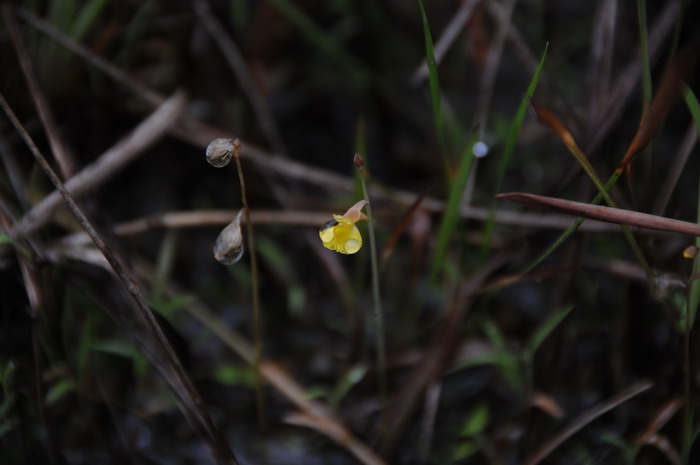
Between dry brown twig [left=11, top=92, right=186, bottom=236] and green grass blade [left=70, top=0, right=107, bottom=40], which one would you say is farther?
green grass blade [left=70, top=0, right=107, bottom=40]

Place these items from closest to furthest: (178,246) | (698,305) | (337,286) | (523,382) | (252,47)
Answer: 1. (698,305)
2. (523,382)
3. (337,286)
4. (178,246)
5. (252,47)

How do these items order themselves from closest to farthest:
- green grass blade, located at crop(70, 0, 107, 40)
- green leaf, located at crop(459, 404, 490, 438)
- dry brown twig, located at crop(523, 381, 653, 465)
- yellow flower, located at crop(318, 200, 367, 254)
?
yellow flower, located at crop(318, 200, 367, 254) → dry brown twig, located at crop(523, 381, 653, 465) → green leaf, located at crop(459, 404, 490, 438) → green grass blade, located at crop(70, 0, 107, 40)

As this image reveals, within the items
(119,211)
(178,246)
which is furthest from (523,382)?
(119,211)

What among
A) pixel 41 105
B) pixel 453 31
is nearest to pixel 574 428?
pixel 453 31

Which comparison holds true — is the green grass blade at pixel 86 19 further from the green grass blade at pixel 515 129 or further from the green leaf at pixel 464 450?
the green leaf at pixel 464 450

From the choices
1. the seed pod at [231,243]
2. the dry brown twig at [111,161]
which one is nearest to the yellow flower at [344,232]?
the seed pod at [231,243]

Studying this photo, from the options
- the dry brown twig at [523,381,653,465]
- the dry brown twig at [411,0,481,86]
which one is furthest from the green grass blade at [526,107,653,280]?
the dry brown twig at [411,0,481,86]

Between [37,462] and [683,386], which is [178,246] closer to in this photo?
[37,462]

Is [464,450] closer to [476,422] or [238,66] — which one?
A: [476,422]

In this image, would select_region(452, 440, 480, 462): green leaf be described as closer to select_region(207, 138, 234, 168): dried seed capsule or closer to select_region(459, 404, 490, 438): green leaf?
select_region(459, 404, 490, 438): green leaf
